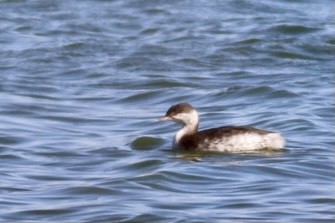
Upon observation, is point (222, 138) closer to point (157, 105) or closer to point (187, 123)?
point (187, 123)

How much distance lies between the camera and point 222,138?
13.4m

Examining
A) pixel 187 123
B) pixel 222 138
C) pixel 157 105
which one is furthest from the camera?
pixel 157 105

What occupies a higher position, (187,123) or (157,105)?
(187,123)

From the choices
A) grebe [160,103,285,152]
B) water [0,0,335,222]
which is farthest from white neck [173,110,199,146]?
water [0,0,335,222]

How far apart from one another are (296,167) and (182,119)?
155cm

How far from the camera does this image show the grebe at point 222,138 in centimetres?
1334

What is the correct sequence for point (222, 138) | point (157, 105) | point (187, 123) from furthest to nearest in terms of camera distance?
point (157, 105) → point (187, 123) → point (222, 138)

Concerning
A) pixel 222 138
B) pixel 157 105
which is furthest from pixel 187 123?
pixel 157 105

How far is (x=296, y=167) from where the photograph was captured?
42.1 ft

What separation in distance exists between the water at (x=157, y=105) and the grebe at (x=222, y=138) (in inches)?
4.3

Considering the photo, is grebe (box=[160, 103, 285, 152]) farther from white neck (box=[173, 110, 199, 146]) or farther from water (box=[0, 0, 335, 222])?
water (box=[0, 0, 335, 222])

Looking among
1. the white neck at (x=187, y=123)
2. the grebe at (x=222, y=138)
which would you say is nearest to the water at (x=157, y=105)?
the grebe at (x=222, y=138)

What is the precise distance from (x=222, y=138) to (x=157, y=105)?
328 cm

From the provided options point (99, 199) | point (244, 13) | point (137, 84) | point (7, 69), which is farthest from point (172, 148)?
point (244, 13)
